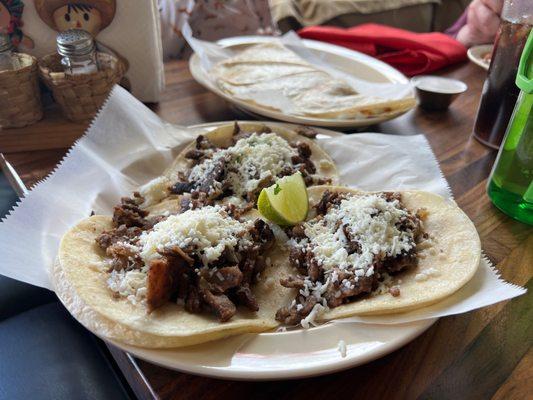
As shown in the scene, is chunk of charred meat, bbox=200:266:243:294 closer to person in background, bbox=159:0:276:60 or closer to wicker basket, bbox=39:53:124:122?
wicker basket, bbox=39:53:124:122

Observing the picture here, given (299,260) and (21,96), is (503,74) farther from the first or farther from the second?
(21,96)

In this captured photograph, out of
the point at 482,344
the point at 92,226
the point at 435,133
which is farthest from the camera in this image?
the point at 435,133

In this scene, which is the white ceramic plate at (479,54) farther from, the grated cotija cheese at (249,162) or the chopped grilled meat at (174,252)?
the chopped grilled meat at (174,252)

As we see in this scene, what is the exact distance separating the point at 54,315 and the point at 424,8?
4904mm

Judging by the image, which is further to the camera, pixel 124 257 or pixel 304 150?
pixel 304 150

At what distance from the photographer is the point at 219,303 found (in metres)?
1.24

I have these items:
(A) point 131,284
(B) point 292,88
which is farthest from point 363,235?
(B) point 292,88

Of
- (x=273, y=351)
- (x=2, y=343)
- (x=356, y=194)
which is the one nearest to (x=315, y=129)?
(x=356, y=194)

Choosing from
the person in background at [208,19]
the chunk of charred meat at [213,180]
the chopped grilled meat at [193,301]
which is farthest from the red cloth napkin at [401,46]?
the chopped grilled meat at [193,301]

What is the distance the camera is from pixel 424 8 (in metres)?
4.99

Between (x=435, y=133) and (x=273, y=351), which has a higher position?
(x=273, y=351)

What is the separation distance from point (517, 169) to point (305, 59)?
1.72 metres

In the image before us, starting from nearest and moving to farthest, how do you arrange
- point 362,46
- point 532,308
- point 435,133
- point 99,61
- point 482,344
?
1. point 482,344
2. point 532,308
3. point 99,61
4. point 435,133
5. point 362,46

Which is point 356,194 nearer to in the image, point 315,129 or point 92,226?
point 315,129
